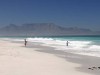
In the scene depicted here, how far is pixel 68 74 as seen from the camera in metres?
11.0

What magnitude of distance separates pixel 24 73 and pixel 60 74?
156cm

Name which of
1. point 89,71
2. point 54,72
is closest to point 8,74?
point 54,72

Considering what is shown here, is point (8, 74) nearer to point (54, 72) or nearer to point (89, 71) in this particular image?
point (54, 72)

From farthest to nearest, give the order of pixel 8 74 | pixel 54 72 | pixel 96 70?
1. pixel 96 70
2. pixel 54 72
3. pixel 8 74

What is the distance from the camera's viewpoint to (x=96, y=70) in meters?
12.1

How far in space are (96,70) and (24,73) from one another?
11.7 ft

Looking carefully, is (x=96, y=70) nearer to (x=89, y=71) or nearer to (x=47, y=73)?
(x=89, y=71)

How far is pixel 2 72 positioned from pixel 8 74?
0.52 m

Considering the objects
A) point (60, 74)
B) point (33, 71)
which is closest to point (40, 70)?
point (33, 71)

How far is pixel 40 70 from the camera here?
464 inches

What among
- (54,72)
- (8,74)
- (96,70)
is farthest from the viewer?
(96,70)

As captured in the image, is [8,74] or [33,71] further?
[33,71]

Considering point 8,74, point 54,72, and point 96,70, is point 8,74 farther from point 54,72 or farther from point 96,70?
point 96,70

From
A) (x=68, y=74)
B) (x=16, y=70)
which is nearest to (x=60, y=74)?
(x=68, y=74)
